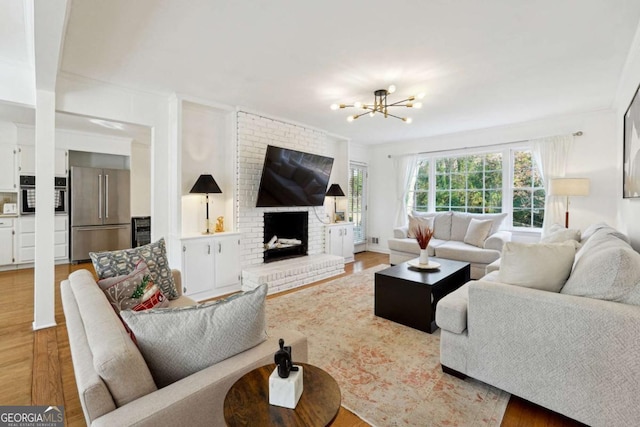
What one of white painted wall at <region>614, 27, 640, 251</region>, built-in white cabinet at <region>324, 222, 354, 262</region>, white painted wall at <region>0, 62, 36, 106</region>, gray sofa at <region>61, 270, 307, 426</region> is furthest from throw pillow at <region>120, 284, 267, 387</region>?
built-in white cabinet at <region>324, 222, 354, 262</region>

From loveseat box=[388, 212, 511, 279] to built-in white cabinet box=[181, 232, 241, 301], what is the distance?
2.78 m

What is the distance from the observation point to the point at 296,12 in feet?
6.51

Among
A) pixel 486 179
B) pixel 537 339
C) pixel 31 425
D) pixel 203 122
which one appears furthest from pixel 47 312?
pixel 486 179

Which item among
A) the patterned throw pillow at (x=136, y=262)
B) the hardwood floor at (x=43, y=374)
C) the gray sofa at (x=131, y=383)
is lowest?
the hardwood floor at (x=43, y=374)

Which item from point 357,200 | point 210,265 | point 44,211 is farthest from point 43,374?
point 357,200

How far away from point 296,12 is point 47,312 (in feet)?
11.4

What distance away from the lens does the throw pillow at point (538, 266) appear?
1810 millimetres

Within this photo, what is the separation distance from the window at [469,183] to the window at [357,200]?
5.24 feet

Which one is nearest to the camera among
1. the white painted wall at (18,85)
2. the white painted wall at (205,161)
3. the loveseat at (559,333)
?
the loveseat at (559,333)

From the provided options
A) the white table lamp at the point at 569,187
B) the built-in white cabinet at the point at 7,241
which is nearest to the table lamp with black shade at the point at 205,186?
the built-in white cabinet at the point at 7,241

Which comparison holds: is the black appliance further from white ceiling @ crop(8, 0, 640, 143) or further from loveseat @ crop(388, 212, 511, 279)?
loveseat @ crop(388, 212, 511, 279)

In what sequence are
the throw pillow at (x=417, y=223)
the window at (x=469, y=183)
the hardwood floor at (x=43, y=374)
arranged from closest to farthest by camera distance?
the hardwood floor at (x=43, y=374) → the window at (x=469, y=183) → the throw pillow at (x=417, y=223)

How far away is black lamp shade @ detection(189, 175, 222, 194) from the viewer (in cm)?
363

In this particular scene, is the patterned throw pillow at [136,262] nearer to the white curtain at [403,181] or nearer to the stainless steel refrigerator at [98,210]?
the stainless steel refrigerator at [98,210]
